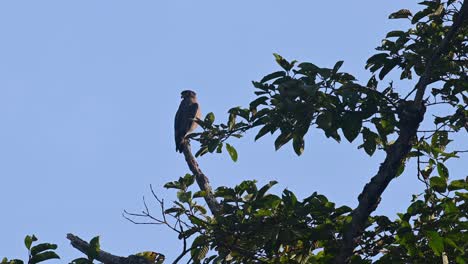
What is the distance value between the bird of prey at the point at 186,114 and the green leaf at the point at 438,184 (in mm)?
9217

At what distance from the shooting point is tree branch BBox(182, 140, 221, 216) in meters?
8.27

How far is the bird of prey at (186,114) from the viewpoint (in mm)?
16438

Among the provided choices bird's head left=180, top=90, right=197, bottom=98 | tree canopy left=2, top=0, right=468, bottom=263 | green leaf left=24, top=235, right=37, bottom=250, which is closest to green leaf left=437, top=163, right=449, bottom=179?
tree canopy left=2, top=0, right=468, bottom=263

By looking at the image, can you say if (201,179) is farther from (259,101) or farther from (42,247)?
(42,247)

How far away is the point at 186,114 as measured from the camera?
17406 mm

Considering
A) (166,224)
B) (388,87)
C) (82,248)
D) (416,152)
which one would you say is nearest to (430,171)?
(416,152)

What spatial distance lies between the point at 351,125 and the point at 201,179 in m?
3.65

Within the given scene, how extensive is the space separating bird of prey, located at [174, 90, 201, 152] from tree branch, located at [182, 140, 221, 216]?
15.9 ft

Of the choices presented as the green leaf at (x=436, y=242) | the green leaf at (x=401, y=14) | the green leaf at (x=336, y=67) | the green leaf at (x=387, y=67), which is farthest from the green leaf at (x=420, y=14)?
the green leaf at (x=436, y=242)

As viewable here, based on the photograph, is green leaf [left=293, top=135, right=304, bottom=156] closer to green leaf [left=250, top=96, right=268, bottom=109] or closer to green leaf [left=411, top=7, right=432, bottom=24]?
green leaf [left=250, top=96, right=268, bottom=109]

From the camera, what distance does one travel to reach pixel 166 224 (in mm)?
6547

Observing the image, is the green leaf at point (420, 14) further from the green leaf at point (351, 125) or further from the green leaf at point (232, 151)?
the green leaf at point (232, 151)

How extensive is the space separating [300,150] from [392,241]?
96 centimetres

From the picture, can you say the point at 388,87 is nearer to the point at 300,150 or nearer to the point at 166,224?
the point at 300,150
